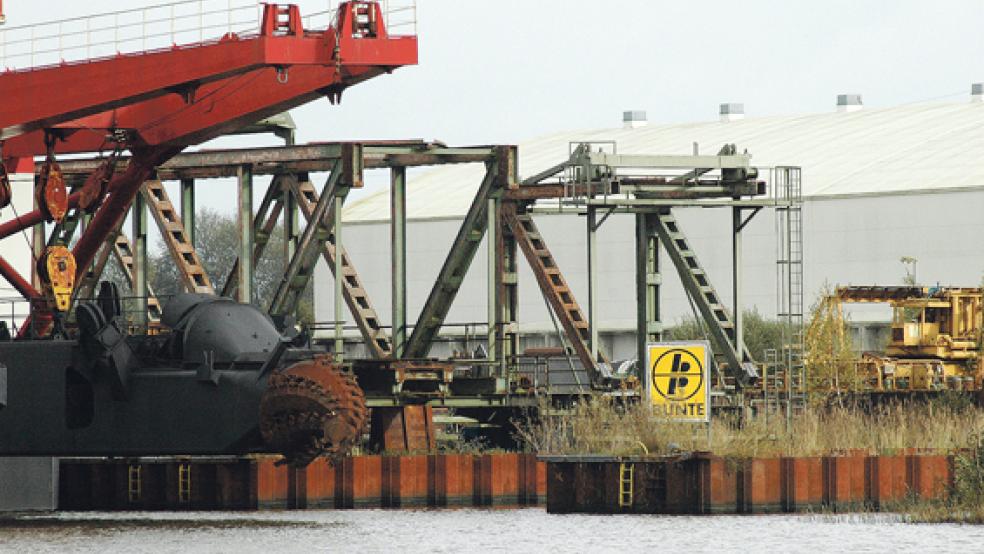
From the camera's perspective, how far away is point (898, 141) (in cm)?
8069

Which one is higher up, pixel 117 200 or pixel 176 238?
pixel 117 200

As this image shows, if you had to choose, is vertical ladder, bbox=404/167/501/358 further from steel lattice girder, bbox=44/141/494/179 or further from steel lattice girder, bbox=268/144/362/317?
steel lattice girder, bbox=268/144/362/317

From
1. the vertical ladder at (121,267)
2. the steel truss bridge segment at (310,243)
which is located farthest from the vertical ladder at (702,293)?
the vertical ladder at (121,267)

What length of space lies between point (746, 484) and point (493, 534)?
4136mm

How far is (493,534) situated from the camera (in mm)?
39188

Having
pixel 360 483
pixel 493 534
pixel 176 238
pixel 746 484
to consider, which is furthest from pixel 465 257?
pixel 746 484

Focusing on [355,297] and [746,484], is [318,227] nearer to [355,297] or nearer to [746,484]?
[355,297]

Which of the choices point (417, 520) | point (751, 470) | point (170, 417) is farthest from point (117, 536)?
point (751, 470)

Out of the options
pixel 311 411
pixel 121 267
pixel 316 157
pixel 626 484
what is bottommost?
pixel 626 484

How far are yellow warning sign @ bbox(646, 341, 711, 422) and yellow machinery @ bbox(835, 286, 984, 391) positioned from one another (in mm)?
18005

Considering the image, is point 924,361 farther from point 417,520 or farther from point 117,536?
point 117,536

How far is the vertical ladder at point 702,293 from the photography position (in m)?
50.1

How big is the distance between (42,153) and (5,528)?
9668 millimetres

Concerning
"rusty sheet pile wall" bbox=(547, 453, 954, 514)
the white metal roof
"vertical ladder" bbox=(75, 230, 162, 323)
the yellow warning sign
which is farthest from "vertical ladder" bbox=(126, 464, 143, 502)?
the white metal roof
